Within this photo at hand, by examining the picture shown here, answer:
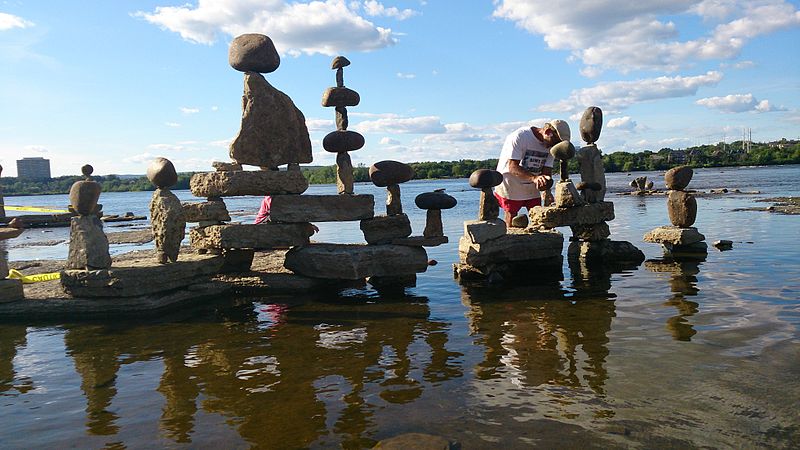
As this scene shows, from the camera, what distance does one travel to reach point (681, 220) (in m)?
12.5

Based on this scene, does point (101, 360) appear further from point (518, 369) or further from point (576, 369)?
point (576, 369)

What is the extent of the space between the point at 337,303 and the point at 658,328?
4.99 meters

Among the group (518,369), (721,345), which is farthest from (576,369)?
(721,345)

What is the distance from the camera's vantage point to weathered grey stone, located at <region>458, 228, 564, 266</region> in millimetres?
10570

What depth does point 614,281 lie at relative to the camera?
10.3 meters

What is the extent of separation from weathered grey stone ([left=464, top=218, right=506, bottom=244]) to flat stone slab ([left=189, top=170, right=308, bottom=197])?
10.4 ft

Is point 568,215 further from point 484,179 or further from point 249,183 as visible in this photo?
point 249,183

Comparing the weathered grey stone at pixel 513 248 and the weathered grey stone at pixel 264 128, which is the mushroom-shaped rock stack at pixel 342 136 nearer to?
the weathered grey stone at pixel 264 128

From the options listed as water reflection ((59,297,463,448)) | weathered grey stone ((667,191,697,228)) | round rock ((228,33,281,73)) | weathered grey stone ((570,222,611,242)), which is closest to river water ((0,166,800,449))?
water reflection ((59,297,463,448))

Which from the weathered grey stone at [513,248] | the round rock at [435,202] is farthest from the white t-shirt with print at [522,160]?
the round rock at [435,202]

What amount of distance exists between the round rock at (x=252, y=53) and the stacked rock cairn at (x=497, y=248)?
4.33m

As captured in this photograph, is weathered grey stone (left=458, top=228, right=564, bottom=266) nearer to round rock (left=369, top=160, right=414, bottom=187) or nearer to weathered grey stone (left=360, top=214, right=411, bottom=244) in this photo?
weathered grey stone (left=360, top=214, right=411, bottom=244)

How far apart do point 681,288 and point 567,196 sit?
118 inches

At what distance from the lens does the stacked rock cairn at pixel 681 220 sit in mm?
12352
